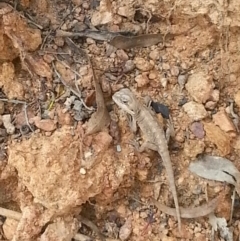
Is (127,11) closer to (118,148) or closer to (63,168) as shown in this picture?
(118,148)

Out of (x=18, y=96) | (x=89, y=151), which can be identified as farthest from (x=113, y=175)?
(x=18, y=96)

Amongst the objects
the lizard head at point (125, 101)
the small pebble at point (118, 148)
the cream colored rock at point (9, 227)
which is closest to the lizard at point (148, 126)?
the lizard head at point (125, 101)

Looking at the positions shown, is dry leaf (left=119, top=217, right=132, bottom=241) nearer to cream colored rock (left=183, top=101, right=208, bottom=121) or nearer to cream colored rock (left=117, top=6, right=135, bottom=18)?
cream colored rock (left=183, top=101, right=208, bottom=121)

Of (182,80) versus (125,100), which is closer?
(125,100)

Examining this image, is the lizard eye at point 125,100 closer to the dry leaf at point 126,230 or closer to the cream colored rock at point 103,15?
the cream colored rock at point 103,15

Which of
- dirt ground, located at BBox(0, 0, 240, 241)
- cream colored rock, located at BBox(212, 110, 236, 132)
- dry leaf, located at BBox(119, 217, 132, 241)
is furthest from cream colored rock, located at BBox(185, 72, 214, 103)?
dry leaf, located at BBox(119, 217, 132, 241)

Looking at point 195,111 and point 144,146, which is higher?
point 195,111

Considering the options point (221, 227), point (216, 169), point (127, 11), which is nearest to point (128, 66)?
point (127, 11)
